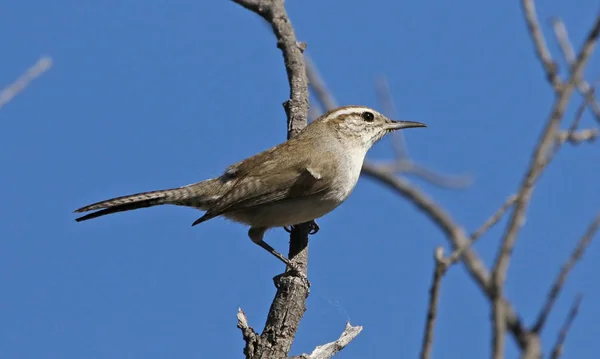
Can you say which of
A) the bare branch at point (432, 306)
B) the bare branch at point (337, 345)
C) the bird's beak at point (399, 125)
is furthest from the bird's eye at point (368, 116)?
the bare branch at point (432, 306)

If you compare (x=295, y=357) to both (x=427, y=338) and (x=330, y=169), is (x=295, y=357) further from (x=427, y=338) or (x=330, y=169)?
(x=427, y=338)

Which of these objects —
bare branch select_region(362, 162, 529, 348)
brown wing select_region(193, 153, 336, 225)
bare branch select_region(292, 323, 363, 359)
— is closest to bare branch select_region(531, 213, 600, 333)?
bare branch select_region(362, 162, 529, 348)

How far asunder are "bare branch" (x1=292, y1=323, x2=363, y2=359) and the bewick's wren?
47.3 inches

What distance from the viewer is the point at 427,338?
7.20 ft

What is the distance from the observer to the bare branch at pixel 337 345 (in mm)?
5176

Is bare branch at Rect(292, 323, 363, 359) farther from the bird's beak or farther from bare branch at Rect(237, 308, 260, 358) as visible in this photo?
the bird's beak

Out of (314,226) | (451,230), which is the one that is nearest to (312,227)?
(314,226)

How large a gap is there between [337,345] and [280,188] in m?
1.85

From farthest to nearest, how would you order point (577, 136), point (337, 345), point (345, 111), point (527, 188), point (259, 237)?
point (345, 111)
point (259, 237)
point (337, 345)
point (577, 136)
point (527, 188)

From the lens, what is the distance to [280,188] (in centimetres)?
674

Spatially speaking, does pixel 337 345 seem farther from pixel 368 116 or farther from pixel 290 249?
pixel 368 116

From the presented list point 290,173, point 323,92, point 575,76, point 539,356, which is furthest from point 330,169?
point 539,356

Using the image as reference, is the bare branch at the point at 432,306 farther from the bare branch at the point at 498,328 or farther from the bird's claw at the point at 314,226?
the bird's claw at the point at 314,226

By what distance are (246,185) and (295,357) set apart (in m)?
2.13
